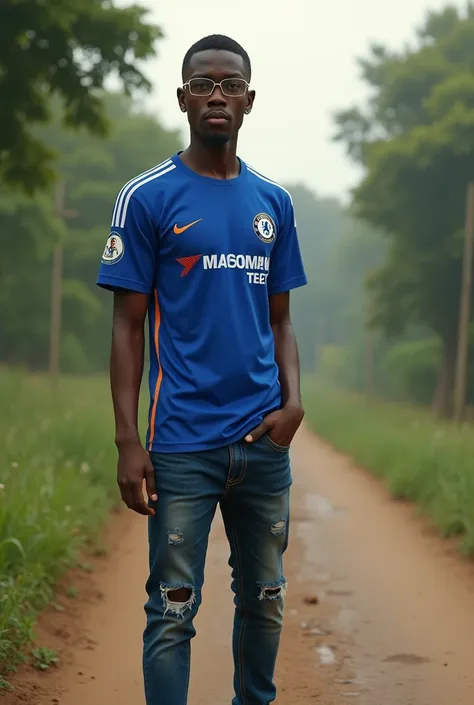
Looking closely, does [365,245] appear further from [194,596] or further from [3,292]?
[194,596]

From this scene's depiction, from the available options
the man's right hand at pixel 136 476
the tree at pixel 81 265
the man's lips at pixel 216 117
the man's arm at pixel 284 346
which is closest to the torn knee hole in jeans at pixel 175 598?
the man's right hand at pixel 136 476

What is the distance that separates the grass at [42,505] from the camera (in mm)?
5078

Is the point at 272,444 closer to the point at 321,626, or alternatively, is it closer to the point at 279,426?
the point at 279,426

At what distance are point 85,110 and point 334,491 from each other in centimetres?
544

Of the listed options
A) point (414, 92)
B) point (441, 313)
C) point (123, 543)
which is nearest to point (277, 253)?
point (123, 543)

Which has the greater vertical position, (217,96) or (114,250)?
(217,96)

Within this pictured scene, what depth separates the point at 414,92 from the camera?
29000 millimetres

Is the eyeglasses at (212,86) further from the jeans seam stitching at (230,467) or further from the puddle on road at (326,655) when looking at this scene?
the puddle on road at (326,655)

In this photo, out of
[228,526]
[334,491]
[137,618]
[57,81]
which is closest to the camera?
[228,526]

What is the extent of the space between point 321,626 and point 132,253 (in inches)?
135

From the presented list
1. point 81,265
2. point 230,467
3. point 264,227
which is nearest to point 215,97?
point 264,227

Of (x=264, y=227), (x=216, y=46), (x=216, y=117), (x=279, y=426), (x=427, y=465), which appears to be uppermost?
(x=216, y=46)

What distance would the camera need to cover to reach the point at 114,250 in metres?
3.28

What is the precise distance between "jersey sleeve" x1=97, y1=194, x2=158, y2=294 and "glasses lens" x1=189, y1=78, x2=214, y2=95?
417 mm
